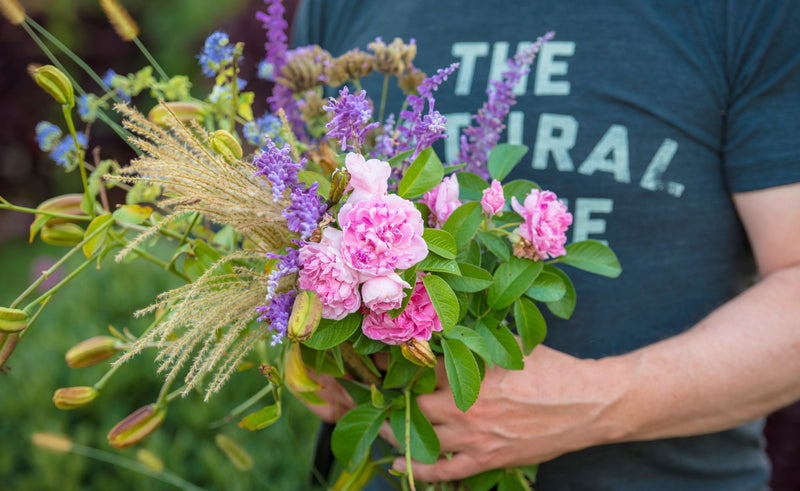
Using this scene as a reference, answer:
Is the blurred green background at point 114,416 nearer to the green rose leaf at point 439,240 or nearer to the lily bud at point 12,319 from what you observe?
the lily bud at point 12,319

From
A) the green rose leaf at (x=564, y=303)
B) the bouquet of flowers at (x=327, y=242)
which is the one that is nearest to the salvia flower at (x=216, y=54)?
the bouquet of flowers at (x=327, y=242)

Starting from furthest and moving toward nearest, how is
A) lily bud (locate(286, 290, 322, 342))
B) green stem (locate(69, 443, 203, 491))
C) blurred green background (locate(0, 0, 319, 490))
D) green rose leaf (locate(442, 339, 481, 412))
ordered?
blurred green background (locate(0, 0, 319, 490)) → green stem (locate(69, 443, 203, 491)) → green rose leaf (locate(442, 339, 481, 412)) → lily bud (locate(286, 290, 322, 342))

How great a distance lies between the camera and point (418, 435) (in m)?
0.72

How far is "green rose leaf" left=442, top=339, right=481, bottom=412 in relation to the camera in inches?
24.7

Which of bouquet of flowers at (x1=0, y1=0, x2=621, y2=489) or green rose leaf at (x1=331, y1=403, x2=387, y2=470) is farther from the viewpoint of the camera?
green rose leaf at (x1=331, y1=403, x2=387, y2=470)

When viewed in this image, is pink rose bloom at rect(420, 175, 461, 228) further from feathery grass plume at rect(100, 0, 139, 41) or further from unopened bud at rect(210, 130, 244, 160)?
feathery grass plume at rect(100, 0, 139, 41)

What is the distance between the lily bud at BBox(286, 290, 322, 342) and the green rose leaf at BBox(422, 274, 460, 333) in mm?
115

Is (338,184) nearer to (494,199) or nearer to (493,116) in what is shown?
(494,199)

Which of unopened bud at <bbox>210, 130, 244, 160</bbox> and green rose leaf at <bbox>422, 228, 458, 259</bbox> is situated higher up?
unopened bud at <bbox>210, 130, 244, 160</bbox>

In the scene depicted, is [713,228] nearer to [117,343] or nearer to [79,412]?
[117,343]

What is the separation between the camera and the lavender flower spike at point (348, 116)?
561 millimetres

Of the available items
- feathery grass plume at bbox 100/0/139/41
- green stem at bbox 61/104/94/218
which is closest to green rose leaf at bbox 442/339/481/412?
green stem at bbox 61/104/94/218

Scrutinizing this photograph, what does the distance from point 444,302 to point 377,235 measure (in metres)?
0.11

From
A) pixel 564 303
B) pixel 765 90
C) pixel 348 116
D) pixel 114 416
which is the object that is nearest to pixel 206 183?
pixel 348 116
